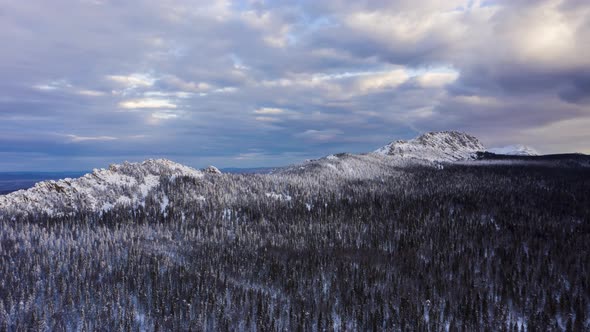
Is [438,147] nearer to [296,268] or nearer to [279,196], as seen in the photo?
[279,196]

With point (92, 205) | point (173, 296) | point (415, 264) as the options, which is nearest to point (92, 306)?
point (173, 296)

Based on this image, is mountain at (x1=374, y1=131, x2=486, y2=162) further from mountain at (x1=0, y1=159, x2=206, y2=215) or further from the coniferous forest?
mountain at (x1=0, y1=159, x2=206, y2=215)

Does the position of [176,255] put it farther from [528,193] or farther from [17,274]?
[528,193]

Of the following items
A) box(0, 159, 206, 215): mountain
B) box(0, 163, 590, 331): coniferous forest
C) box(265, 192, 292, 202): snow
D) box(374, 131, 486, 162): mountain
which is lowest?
box(0, 163, 590, 331): coniferous forest

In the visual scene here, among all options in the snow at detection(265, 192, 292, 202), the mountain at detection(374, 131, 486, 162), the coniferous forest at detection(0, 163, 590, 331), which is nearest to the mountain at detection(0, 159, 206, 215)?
the coniferous forest at detection(0, 163, 590, 331)

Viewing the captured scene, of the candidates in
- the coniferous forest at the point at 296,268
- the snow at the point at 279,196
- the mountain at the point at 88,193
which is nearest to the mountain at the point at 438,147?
the snow at the point at 279,196

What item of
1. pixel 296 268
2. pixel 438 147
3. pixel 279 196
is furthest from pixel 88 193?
pixel 438 147

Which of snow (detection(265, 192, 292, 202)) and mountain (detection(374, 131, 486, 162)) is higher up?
mountain (detection(374, 131, 486, 162))
